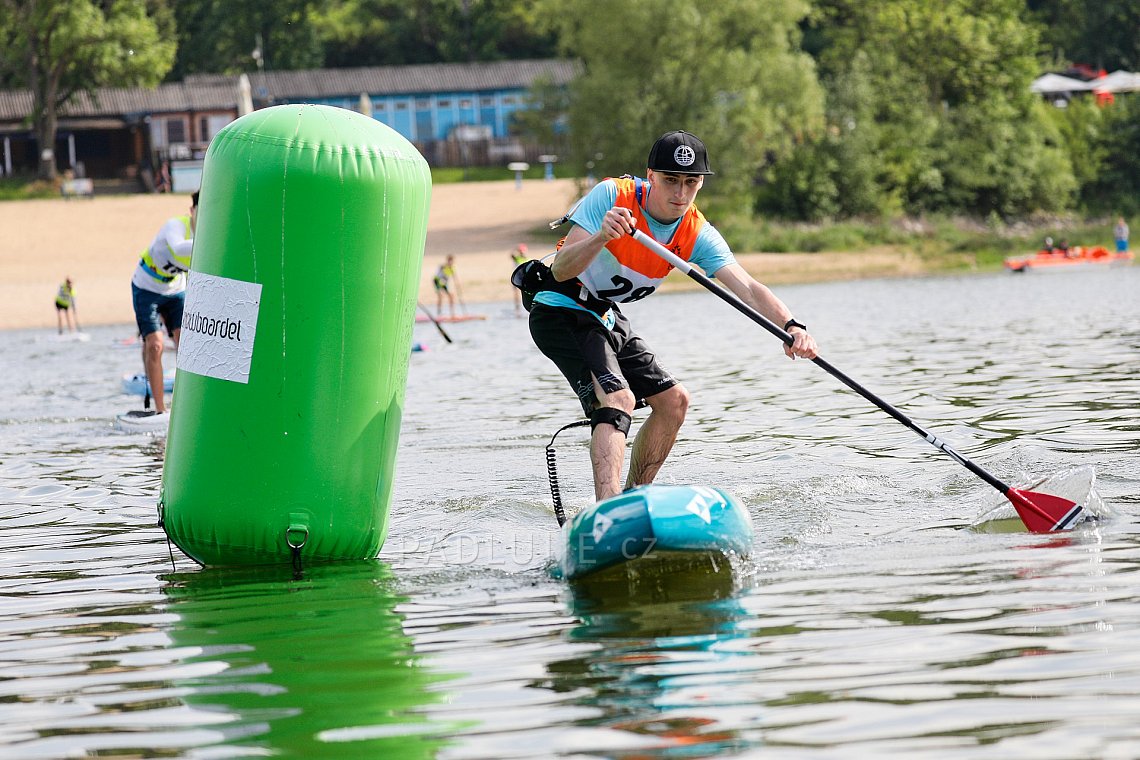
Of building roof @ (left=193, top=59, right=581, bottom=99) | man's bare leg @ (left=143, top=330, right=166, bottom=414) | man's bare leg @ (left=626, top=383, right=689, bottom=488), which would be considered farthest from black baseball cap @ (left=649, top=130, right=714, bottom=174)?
building roof @ (left=193, top=59, right=581, bottom=99)

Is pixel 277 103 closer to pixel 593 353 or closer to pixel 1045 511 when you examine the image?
pixel 593 353

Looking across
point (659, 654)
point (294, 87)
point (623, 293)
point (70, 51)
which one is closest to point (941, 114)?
point (294, 87)

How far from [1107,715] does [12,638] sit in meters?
4.01

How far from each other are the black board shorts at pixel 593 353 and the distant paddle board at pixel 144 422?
6004 millimetres

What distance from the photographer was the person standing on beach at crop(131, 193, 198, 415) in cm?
1236

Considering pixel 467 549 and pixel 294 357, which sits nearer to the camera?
pixel 294 357

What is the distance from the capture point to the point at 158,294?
12820 mm

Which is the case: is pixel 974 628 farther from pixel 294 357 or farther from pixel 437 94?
pixel 437 94

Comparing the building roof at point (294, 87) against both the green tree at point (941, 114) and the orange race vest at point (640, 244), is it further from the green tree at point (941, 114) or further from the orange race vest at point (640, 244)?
the orange race vest at point (640, 244)

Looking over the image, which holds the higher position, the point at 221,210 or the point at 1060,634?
the point at 221,210

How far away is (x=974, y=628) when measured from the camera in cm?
531

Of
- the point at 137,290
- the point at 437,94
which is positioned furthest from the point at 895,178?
the point at 137,290

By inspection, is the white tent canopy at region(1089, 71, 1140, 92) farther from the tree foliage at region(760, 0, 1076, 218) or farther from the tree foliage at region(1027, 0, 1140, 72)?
the tree foliage at region(1027, 0, 1140, 72)

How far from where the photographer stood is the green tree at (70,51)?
58000mm
